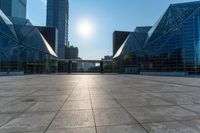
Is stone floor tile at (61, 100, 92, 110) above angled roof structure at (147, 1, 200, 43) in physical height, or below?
below

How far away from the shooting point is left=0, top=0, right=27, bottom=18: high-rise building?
127 metres

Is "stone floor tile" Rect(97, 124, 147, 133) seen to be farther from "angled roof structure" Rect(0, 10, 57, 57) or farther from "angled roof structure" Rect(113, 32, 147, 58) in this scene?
"angled roof structure" Rect(113, 32, 147, 58)

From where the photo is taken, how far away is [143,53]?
165 ft

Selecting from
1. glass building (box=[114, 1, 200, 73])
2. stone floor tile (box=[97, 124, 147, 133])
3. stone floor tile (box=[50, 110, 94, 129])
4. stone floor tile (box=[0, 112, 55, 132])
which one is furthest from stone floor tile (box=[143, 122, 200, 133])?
glass building (box=[114, 1, 200, 73])

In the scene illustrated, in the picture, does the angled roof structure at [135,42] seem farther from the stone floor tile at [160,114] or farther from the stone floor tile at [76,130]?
the stone floor tile at [76,130]

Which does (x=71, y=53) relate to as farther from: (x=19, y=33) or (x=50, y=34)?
(x=19, y=33)

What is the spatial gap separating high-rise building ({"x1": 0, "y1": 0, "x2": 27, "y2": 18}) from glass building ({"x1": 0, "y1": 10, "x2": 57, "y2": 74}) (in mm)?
95877

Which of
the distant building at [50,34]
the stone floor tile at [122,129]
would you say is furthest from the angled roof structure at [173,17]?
the distant building at [50,34]

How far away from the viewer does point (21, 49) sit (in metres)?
44.7

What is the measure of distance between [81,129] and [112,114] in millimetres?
1432

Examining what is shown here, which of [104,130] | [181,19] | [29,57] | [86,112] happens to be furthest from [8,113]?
[29,57]

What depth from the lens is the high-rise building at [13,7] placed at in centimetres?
12662

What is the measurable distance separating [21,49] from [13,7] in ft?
366

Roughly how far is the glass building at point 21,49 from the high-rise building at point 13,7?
315 ft
